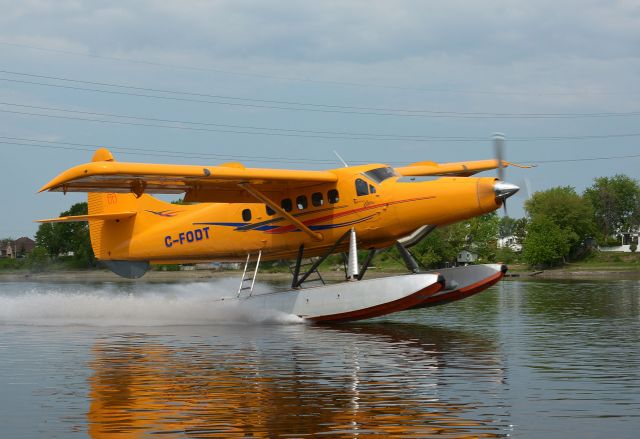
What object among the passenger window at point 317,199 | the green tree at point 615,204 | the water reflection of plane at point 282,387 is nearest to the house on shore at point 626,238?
the green tree at point 615,204

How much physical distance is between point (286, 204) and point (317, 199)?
72 cm

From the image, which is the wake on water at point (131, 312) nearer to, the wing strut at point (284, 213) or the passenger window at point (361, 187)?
the wing strut at point (284, 213)

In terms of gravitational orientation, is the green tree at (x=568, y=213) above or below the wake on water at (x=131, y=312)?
above

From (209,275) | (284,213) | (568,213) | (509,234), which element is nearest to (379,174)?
(284,213)

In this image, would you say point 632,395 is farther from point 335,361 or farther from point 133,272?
point 133,272

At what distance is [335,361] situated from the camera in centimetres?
1270

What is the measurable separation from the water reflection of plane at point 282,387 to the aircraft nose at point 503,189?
315cm

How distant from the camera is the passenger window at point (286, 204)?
1989 centimetres

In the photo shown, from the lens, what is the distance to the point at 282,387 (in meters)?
10.3

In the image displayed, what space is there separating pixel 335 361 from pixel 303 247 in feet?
24.5

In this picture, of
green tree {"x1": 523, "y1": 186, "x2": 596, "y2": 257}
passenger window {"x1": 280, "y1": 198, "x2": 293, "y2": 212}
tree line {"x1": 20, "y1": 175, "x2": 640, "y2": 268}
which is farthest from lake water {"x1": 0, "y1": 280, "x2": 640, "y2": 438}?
green tree {"x1": 523, "y1": 186, "x2": 596, "y2": 257}

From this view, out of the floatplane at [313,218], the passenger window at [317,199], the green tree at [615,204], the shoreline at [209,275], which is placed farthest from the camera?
the green tree at [615,204]

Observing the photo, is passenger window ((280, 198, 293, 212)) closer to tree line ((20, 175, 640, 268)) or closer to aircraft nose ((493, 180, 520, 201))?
aircraft nose ((493, 180, 520, 201))

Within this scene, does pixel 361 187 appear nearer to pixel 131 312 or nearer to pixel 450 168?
pixel 450 168
